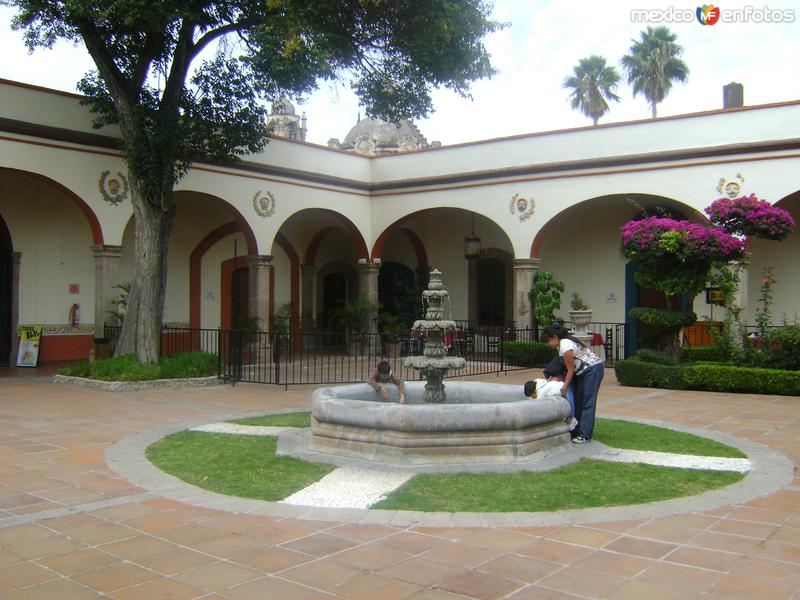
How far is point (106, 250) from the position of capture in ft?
44.1

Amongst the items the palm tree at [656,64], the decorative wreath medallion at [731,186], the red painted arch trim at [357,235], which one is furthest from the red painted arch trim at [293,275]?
the palm tree at [656,64]

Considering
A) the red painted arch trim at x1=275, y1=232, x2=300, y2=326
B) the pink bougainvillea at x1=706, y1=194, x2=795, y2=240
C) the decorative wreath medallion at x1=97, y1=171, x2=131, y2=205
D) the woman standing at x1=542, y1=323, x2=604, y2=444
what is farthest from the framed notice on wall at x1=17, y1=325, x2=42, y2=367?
the pink bougainvillea at x1=706, y1=194, x2=795, y2=240

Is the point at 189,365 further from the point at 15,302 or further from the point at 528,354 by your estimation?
the point at 528,354

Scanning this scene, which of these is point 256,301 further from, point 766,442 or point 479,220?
point 766,442

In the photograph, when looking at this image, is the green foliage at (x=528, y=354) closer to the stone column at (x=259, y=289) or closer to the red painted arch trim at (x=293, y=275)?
the stone column at (x=259, y=289)

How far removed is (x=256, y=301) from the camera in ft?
53.2

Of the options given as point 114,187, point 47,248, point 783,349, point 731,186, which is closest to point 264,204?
point 114,187

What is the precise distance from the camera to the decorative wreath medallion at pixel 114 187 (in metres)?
13.5

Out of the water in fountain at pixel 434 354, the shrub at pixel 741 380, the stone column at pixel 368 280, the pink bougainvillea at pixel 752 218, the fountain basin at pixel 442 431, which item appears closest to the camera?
the fountain basin at pixel 442 431

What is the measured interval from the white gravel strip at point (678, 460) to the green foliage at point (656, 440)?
211 mm

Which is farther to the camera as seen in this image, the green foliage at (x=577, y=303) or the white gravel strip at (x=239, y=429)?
the green foliage at (x=577, y=303)

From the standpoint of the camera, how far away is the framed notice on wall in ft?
48.1

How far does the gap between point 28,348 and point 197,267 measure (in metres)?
4.59

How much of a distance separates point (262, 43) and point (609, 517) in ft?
30.7
